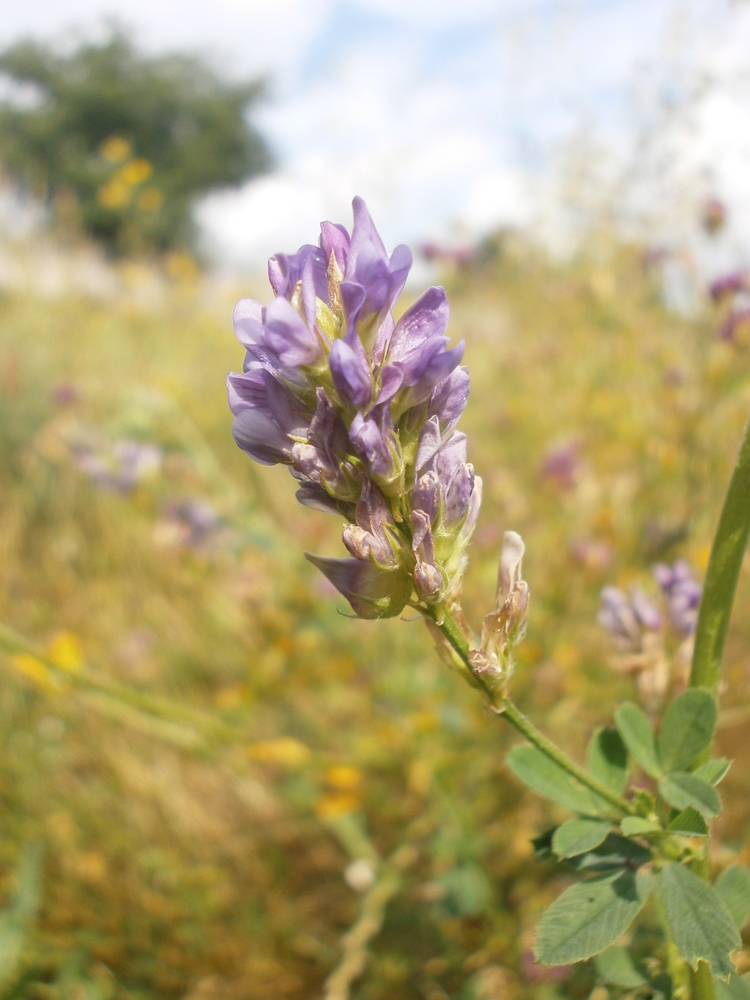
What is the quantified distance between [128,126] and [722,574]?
23.9 m

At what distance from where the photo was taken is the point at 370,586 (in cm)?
64

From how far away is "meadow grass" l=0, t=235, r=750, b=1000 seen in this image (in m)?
1.67

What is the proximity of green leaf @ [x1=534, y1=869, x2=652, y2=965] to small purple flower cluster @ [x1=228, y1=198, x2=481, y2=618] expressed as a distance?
0.31m

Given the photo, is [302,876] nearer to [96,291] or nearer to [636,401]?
[636,401]

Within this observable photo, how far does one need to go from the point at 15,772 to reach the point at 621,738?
1.84m

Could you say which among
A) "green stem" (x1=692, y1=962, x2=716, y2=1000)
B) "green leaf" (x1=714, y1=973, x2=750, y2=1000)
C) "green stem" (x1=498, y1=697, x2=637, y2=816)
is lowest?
"green leaf" (x1=714, y1=973, x2=750, y2=1000)

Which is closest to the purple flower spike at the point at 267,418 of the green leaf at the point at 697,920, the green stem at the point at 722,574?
the green stem at the point at 722,574

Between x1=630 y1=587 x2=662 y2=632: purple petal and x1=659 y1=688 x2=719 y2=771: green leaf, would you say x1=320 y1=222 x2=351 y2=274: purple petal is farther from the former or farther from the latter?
x1=630 y1=587 x2=662 y2=632: purple petal

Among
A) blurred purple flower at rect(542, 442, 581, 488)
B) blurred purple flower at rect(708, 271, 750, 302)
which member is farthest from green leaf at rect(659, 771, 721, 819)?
blurred purple flower at rect(542, 442, 581, 488)

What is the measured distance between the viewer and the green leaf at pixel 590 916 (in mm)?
631

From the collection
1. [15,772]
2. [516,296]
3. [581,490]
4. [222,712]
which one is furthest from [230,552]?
[516,296]

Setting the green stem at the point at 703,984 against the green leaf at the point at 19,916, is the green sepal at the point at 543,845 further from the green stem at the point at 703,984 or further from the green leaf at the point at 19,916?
the green leaf at the point at 19,916

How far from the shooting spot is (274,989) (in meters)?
1.65

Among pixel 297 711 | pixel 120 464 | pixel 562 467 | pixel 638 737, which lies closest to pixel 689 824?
pixel 638 737
